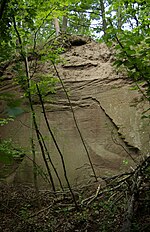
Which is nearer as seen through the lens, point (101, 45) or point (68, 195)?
point (68, 195)

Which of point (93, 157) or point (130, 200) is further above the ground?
point (130, 200)

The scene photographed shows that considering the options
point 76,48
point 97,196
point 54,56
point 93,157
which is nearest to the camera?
point 97,196

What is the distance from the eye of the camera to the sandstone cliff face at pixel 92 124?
19.6 feet

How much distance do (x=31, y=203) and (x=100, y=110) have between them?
2667 millimetres

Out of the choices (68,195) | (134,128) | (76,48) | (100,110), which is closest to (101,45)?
(76,48)

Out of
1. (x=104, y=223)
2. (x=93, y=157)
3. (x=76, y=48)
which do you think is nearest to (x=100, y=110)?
(x=93, y=157)

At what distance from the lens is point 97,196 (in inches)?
166

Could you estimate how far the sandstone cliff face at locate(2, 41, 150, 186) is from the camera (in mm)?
5988

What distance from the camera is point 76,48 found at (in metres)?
7.82

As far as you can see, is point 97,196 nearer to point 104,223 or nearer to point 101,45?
point 104,223

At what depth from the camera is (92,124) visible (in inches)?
254

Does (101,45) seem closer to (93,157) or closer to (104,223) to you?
(93,157)

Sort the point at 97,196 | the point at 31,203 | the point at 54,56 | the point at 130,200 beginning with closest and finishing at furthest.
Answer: the point at 130,200, the point at 97,196, the point at 54,56, the point at 31,203

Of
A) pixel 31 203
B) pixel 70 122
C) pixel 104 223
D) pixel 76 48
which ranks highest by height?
pixel 76 48
